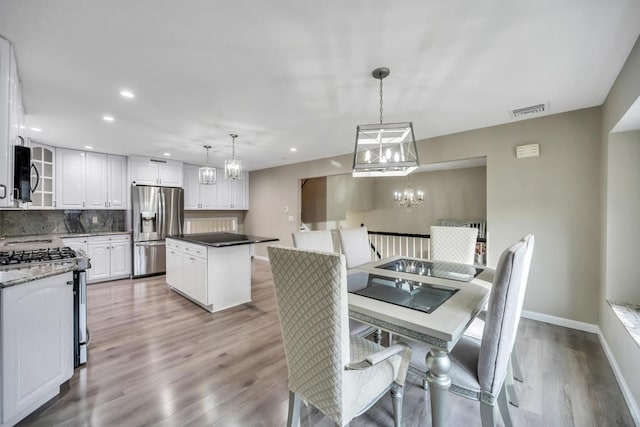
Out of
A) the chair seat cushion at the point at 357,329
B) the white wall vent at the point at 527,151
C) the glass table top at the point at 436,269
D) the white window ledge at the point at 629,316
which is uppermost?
A: the white wall vent at the point at 527,151

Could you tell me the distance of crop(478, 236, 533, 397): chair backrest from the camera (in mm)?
1202

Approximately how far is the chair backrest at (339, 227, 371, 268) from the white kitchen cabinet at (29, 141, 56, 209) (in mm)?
4719

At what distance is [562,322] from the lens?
2.86 meters

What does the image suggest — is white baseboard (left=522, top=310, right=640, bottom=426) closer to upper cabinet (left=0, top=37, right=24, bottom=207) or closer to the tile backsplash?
upper cabinet (left=0, top=37, right=24, bottom=207)

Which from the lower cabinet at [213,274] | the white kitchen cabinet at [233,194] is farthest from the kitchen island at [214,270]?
the white kitchen cabinet at [233,194]

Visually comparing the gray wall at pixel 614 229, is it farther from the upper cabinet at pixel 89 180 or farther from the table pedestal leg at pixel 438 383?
the upper cabinet at pixel 89 180

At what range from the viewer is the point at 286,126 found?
10.8 ft

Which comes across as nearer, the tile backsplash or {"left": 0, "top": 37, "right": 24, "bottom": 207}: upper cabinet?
{"left": 0, "top": 37, "right": 24, "bottom": 207}: upper cabinet

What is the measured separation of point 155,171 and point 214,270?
313 cm

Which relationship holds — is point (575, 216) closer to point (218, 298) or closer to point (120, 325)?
point (218, 298)

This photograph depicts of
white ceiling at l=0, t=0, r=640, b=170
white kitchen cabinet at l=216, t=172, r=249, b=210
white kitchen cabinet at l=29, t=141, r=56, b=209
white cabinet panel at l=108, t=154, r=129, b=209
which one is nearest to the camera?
white ceiling at l=0, t=0, r=640, b=170

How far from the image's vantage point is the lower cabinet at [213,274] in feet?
10.7

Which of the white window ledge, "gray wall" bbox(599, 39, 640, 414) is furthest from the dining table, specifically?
"gray wall" bbox(599, 39, 640, 414)

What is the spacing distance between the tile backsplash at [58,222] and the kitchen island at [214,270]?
2391mm
